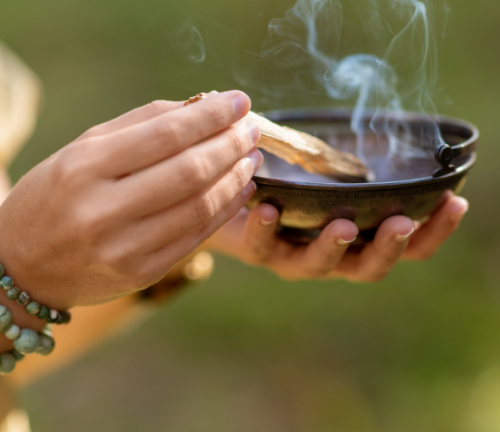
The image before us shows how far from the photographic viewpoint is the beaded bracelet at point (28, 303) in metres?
Answer: 0.88

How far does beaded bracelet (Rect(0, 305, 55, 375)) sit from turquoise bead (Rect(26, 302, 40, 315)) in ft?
0.17

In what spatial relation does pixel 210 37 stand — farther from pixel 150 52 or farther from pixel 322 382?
pixel 150 52

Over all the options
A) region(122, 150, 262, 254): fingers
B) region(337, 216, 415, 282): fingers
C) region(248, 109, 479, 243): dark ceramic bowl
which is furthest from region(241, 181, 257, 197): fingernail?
region(337, 216, 415, 282): fingers

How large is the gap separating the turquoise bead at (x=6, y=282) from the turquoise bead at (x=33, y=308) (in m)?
0.06

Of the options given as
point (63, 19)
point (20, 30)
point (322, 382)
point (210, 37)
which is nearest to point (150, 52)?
point (63, 19)

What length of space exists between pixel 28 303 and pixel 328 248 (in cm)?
73

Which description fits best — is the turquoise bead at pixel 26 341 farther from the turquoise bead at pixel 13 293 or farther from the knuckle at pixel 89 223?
the knuckle at pixel 89 223

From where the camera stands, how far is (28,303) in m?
0.92

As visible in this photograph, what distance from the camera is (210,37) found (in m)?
1.91

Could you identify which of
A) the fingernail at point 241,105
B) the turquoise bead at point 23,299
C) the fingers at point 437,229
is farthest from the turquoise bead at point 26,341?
the fingers at point 437,229

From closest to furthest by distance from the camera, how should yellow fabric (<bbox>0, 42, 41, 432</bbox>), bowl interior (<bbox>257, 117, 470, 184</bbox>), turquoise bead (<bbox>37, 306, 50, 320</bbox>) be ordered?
turquoise bead (<bbox>37, 306, 50, 320</bbox>)
bowl interior (<bbox>257, 117, 470, 184</bbox>)
yellow fabric (<bbox>0, 42, 41, 432</bbox>)

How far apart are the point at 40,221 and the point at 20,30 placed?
463 cm

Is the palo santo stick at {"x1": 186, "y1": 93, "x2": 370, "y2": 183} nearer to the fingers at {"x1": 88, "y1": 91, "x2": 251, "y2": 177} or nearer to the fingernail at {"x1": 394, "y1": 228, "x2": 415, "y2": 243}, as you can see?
the fingers at {"x1": 88, "y1": 91, "x2": 251, "y2": 177}

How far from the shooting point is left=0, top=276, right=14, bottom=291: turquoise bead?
0.88 meters
